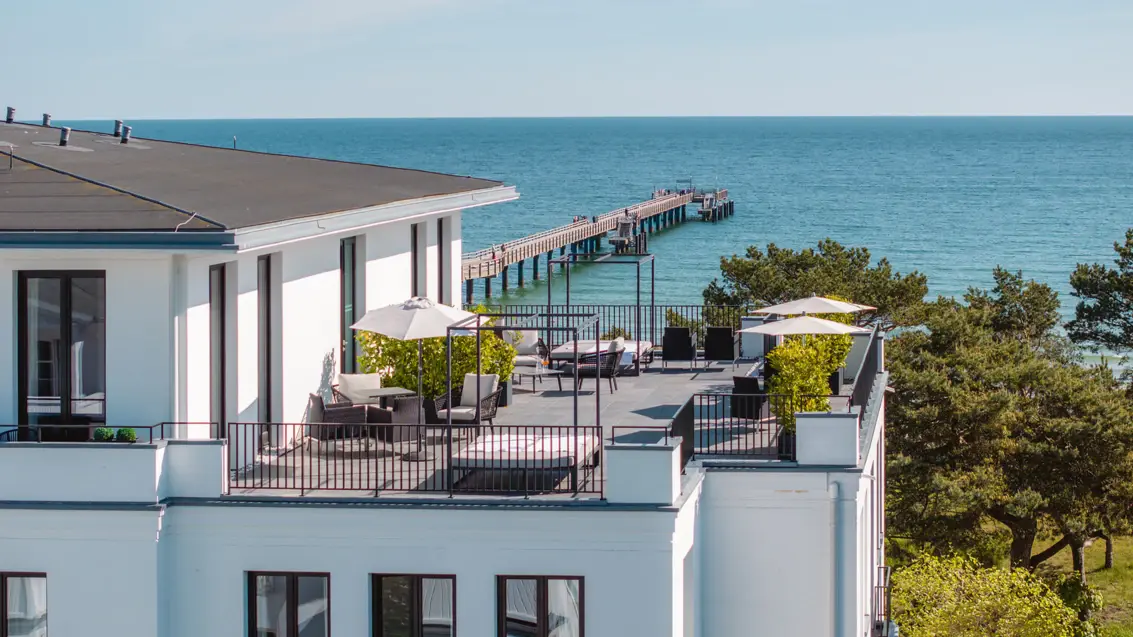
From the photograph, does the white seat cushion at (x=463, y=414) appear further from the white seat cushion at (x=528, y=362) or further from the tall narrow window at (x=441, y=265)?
the tall narrow window at (x=441, y=265)

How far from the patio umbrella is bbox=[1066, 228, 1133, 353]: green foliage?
38.7 m

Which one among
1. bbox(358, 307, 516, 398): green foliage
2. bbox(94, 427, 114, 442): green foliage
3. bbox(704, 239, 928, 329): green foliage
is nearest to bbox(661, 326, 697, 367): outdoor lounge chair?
bbox(358, 307, 516, 398): green foliage

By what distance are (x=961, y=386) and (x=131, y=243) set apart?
2310 cm

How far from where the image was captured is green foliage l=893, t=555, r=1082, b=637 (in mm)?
26609

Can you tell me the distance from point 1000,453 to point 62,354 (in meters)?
23.1

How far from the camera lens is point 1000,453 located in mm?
32625

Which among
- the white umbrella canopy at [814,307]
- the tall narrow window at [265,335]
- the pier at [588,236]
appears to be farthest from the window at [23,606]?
the pier at [588,236]

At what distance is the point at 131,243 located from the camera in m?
14.2

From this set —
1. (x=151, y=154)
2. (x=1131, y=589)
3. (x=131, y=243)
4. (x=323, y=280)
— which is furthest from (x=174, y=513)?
(x=1131, y=589)

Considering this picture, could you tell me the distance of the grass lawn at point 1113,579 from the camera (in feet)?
115

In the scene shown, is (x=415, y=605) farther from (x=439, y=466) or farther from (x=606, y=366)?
(x=606, y=366)

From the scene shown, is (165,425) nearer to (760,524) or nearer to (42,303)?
(42,303)

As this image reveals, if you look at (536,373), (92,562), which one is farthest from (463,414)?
(92,562)

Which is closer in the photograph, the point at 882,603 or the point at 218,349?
the point at 218,349
